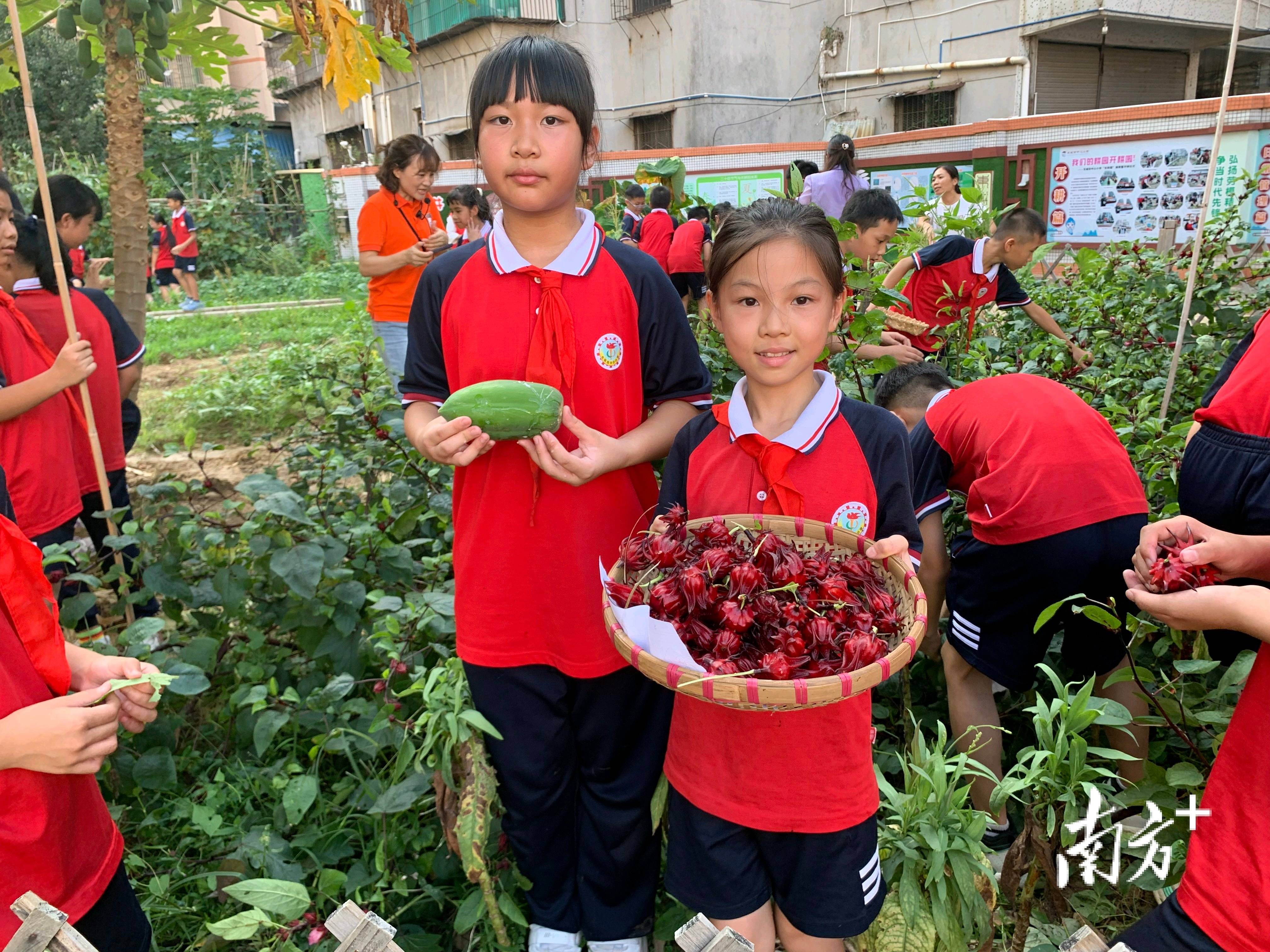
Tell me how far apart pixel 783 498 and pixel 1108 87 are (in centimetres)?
1800

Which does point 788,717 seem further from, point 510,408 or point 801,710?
point 510,408

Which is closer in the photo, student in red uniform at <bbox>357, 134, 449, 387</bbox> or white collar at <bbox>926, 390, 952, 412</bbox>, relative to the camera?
white collar at <bbox>926, 390, 952, 412</bbox>

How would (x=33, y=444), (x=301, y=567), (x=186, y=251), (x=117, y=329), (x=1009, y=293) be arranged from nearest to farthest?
(x=301, y=567) → (x=33, y=444) → (x=117, y=329) → (x=1009, y=293) → (x=186, y=251)

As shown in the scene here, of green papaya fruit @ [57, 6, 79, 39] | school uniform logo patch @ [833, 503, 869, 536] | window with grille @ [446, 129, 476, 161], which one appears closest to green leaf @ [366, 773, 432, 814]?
school uniform logo patch @ [833, 503, 869, 536]

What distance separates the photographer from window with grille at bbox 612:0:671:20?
61.6 feet

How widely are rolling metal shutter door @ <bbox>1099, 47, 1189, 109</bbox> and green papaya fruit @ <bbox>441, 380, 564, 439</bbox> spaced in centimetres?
1776

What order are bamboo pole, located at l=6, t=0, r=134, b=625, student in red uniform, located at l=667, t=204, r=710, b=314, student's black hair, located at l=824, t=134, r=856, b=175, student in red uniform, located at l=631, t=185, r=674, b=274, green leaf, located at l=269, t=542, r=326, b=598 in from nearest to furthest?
bamboo pole, located at l=6, t=0, r=134, b=625, green leaf, located at l=269, t=542, r=326, b=598, student's black hair, located at l=824, t=134, r=856, b=175, student in red uniform, located at l=667, t=204, r=710, b=314, student in red uniform, located at l=631, t=185, r=674, b=274

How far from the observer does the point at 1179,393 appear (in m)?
3.79

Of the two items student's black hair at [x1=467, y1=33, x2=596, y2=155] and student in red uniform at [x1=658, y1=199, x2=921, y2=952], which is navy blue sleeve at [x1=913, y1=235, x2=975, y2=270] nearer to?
student in red uniform at [x1=658, y1=199, x2=921, y2=952]

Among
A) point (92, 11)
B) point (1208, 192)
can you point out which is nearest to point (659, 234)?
point (92, 11)

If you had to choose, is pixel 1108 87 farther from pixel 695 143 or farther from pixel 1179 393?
pixel 1179 393

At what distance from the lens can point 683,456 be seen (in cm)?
195

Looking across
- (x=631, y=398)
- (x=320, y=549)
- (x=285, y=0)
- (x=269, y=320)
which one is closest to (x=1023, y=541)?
(x=631, y=398)

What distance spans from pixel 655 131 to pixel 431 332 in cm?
1928
